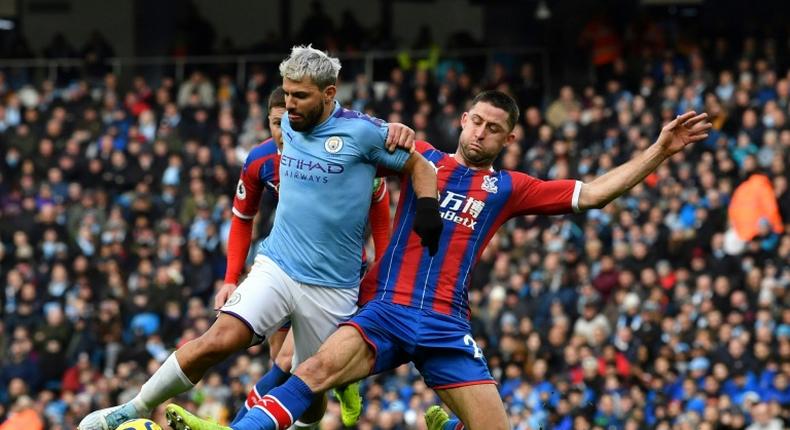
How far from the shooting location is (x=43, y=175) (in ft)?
79.0

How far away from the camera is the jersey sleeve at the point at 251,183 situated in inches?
388

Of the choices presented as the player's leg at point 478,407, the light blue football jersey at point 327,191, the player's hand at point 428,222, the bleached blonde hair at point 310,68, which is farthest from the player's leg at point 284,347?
the bleached blonde hair at point 310,68

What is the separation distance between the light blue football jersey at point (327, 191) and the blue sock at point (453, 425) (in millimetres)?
1231

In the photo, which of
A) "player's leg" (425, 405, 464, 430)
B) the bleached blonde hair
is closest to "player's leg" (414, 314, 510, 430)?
"player's leg" (425, 405, 464, 430)

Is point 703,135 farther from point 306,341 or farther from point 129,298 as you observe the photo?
point 129,298

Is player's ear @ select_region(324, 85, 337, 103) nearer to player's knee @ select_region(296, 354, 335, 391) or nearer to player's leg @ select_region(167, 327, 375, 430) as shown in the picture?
player's leg @ select_region(167, 327, 375, 430)

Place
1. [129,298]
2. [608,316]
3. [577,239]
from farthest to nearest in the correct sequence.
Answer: [129,298] < [577,239] < [608,316]

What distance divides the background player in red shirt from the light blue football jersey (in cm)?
54

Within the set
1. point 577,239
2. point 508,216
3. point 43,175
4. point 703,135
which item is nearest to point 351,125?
point 508,216

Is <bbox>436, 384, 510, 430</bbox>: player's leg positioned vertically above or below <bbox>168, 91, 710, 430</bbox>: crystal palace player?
below

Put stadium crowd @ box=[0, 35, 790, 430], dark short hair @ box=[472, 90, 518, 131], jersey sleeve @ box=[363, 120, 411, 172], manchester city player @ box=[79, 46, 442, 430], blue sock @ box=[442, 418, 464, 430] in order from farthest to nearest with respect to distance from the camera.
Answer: stadium crowd @ box=[0, 35, 790, 430] → blue sock @ box=[442, 418, 464, 430] → dark short hair @ box=[472, 90, 518, 131] → jersey sleeve @ box=[363, 120, 411, 172] → manchester city player @ box=[79, 46, 442, 430]

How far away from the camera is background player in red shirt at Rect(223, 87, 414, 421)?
9812 millimetres

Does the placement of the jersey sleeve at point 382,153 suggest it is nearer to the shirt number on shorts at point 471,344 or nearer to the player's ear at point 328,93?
the player's ear at point 328,93

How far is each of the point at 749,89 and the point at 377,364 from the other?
12.8m
